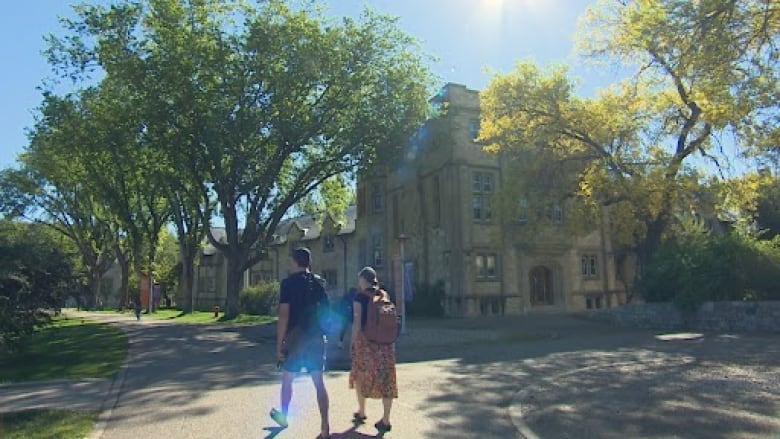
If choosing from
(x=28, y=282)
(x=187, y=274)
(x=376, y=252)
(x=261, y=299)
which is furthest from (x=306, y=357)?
(x=187, y=274)

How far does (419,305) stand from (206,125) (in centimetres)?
1410

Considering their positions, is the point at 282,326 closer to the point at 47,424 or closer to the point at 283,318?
the point at 283,318

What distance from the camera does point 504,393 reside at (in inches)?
367

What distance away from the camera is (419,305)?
32875 millimetres

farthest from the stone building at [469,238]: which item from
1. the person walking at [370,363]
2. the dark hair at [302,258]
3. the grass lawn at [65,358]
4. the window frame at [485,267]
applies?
the dark hair at [302,258]

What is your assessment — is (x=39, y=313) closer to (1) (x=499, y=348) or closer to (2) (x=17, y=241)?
(2) (x=17, y=241)

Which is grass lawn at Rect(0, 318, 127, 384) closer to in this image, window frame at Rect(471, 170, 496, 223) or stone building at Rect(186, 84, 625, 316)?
stone building at Rect(186, 84, 625, 316)

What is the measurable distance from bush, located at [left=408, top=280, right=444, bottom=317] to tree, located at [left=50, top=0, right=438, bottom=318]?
7.38 meters

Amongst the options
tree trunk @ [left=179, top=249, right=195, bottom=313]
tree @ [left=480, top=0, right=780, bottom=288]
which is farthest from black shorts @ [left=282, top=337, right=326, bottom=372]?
tree trunk @ [left=179, top=249, right=195, bottom=313]

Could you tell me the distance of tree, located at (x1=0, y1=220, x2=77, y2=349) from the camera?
492 inches

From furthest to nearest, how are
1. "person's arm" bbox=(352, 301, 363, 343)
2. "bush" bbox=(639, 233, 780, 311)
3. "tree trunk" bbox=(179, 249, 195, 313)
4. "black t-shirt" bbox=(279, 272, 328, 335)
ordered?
"tree trunk" bbox=(179, 249, 195, 313) < "bush" bbox=(639, 233, 780, 311) < "person's arm" bbox=(352, 301, 363, 343) < "black t-shirt" bbox=(279, 272, 328, 335)

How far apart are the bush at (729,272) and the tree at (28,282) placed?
17827 mm

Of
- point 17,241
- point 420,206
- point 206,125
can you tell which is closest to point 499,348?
point 17,241

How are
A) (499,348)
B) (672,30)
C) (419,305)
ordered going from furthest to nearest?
1. (419,305)
2. (499,348)
3. (672,30)
